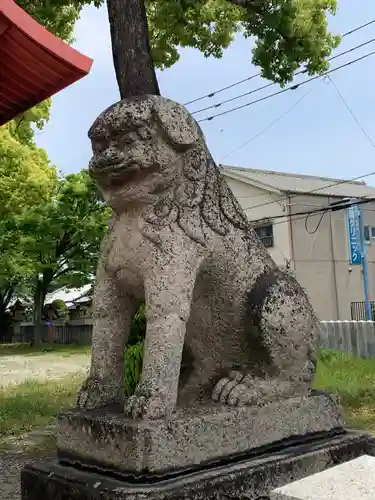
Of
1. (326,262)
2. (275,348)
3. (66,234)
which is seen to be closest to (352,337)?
(275,348)

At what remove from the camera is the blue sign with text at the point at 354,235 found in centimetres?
1705

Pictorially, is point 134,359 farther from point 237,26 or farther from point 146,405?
point 237,26

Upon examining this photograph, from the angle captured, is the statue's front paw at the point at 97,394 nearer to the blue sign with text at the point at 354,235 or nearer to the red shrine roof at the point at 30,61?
the red shrine roof at the point at 30,61

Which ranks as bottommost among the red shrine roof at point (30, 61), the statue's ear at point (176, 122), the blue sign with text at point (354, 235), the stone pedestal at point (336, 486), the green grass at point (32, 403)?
the green grass at point (32, 403)

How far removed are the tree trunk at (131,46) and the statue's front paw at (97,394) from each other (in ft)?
9.15

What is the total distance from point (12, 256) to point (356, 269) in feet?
36.9

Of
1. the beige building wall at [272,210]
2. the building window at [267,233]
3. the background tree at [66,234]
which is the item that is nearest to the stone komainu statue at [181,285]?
the beige building wall at [272,210]

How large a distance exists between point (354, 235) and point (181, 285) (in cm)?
1579

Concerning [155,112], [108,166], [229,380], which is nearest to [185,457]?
[229,380]

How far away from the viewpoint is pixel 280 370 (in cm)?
249

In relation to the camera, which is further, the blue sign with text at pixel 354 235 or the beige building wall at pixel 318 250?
the beige building wall at pixel 318 250

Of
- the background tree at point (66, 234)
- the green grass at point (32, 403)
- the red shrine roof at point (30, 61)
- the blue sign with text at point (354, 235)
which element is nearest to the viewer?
the red shrine roof at point (30, 61)

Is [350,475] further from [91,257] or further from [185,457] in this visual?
[91,257]

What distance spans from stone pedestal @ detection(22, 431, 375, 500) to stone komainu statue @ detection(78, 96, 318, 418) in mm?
234
